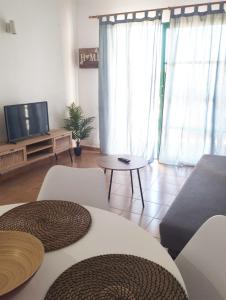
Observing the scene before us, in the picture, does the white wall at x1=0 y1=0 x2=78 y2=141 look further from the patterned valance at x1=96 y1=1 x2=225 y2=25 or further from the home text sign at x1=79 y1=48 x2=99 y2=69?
the patterned valance at x1=96 y1=1 x2=225 y2=25

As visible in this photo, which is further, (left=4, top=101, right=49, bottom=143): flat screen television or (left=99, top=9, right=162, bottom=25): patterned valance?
(left=99, top=9, right=162, bottom=25): patterned valance

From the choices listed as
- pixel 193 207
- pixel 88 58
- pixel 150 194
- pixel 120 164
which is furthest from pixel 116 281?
pixel 88 58

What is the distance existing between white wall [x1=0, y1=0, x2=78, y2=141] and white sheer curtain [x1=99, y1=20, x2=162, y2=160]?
0.66 meters

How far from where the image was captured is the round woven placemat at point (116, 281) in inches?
30.7

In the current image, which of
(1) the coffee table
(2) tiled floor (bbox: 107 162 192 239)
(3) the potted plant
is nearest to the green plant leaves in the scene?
(3) the potted plant

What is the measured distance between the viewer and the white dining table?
2.70ft

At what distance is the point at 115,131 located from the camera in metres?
4.51

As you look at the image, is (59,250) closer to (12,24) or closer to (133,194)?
(133,194)

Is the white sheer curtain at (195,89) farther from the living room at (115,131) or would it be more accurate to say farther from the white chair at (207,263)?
the white chair at (207,263)

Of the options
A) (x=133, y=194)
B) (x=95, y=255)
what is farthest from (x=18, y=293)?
(x=133, y=194)

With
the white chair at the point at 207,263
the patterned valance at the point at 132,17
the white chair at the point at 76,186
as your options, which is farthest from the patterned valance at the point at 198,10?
the white chair at the point at 207,263

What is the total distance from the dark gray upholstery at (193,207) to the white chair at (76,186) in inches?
16.9

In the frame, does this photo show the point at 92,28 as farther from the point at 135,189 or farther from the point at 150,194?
the point at 150,194

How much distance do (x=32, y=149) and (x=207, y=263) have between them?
3148 mm
